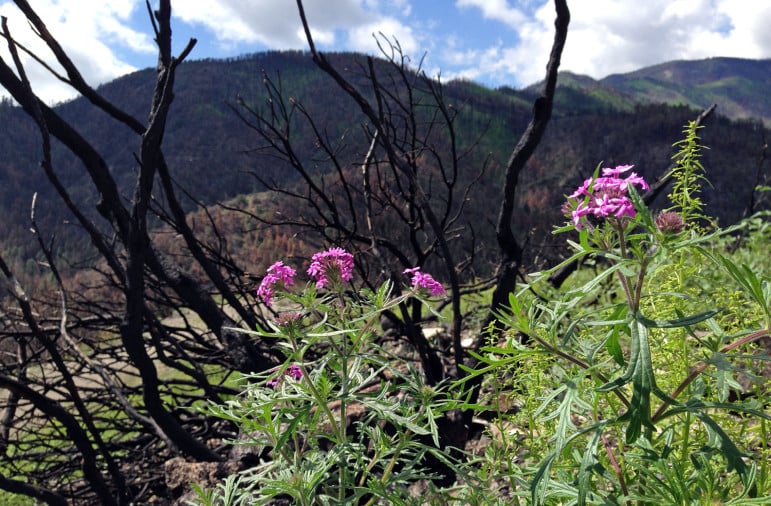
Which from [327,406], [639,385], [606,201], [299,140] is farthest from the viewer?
[299,140]

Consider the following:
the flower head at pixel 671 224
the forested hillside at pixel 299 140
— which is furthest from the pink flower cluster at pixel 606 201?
the forested hillside at pixel 299 140

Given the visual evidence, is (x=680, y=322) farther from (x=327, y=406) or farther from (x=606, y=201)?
(x=327, y=406)

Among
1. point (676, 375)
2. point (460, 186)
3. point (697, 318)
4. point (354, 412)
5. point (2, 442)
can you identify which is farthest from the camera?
point (460, 186)

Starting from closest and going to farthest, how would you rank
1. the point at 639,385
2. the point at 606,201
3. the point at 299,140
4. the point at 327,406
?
the point at 639,385
the point at 606,201
the point at 327,406
the point at 299,140

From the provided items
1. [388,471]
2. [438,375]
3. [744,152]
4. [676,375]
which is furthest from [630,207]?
[744,152]

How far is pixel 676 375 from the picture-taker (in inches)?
51.0

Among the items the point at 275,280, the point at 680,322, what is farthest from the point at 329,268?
the point at 680,322

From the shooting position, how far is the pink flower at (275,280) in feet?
4.83

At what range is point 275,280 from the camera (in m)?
1.48

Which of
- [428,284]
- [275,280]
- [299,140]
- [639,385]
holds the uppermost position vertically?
[299,140]

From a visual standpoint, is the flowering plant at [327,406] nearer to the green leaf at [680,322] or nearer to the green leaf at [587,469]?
the green leaf at [587,469]

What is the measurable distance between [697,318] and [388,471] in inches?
35.2

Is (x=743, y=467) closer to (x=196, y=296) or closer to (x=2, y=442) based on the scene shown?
(x=196, y=296)

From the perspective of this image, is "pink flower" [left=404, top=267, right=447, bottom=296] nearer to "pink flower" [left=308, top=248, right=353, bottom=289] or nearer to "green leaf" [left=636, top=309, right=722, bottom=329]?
"pink flower" [left=308, top=248, right=353, bottom=289]
